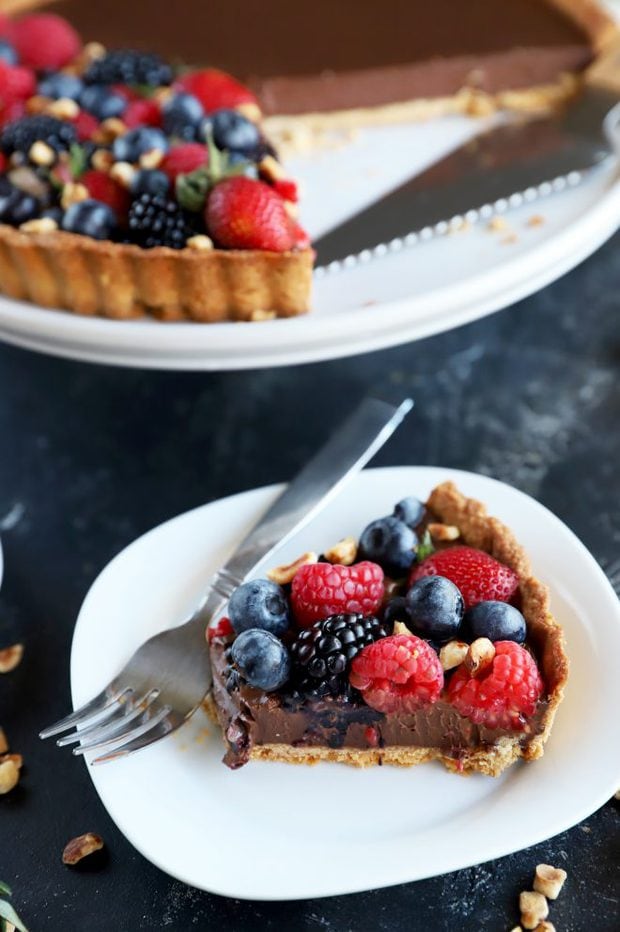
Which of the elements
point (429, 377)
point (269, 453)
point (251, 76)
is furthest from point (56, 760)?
point (251, 76)

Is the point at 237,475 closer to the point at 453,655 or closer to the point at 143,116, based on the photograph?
the point at 453,655

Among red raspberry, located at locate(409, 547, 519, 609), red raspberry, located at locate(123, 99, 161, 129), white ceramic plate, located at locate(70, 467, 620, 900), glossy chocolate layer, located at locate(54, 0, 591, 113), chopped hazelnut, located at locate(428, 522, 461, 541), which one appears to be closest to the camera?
white ceramic plate, located at locate(70, 467, 620, 900)

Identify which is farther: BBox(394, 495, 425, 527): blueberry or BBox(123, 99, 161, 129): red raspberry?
BBox(123, 99, 161, 129): red raspberry

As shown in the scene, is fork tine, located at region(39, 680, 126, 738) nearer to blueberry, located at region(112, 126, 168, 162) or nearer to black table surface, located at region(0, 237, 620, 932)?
black table surface, located at region(0, 237, 620, 932)

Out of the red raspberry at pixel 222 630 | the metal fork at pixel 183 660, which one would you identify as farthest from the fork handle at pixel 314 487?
the red raspberry at pixel 222 630

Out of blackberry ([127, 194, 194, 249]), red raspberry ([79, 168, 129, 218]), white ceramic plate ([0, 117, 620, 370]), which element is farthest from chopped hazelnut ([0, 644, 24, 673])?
red raspberry ([79, 168, 129, 218])

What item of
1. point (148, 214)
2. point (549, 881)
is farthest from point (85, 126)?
point (549, 881)

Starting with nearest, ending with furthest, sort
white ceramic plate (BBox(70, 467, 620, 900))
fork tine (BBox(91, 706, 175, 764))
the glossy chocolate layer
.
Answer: white ceramic plate (BBox(70, 467, 620, 900))
fork tine (BBox(91, 706, 175, 764))
the glossy chocolate layer
